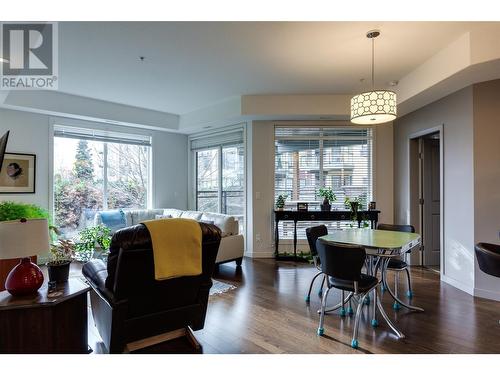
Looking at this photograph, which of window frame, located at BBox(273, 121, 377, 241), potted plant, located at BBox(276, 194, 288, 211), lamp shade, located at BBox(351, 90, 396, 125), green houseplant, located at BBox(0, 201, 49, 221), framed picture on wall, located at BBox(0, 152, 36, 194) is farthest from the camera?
window frame, located at BBox(273, 121, 377, 241)

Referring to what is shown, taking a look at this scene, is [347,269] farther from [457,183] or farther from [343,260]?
[457,183]

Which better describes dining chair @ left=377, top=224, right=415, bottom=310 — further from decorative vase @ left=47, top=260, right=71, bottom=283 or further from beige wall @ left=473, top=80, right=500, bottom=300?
decorative vase @ left=47, top=260, right=71, bottom=283

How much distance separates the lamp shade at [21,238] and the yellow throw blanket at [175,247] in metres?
0.67

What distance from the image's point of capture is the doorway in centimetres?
476

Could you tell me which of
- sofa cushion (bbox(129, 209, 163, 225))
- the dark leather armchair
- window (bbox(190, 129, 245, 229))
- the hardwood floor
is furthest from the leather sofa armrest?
window (bbox(190, 129, 245, 229))

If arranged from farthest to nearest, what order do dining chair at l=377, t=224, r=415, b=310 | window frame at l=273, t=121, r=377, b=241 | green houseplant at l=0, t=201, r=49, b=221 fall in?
window frame at l=273, t=121, r=377, b=241 → green houseplant at l=0, t=201, r=49, b=221 → dining chair at l=377, t=224, r=415, b=310

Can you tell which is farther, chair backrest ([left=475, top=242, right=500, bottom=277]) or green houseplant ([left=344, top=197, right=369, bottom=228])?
green houseplant ([left=344, top=197, right=369, bottom=228])

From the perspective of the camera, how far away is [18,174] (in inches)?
185

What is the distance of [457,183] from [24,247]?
14.7 feet

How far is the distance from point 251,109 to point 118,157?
306 cm

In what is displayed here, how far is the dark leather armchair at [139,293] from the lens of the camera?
1.81 m

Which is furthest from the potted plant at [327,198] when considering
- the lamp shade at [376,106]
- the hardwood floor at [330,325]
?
the lamp shade at [376,106]

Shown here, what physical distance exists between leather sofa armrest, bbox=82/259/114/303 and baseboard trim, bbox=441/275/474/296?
3.88 metres

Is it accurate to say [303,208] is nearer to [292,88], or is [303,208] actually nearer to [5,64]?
[292,88]
